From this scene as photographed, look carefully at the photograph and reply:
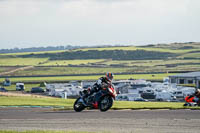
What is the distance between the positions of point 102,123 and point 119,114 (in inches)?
136

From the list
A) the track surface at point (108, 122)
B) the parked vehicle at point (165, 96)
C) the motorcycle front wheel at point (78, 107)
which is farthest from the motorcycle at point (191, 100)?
the parked vehicle at point (165, 96)

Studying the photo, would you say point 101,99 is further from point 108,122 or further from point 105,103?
point 108,122

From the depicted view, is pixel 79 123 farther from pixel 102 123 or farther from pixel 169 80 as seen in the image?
pixel 169 80

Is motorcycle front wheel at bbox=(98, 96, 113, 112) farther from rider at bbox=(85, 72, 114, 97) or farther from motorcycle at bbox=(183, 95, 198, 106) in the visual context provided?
motorcycle at bbox=(183, 95, 198, 106)

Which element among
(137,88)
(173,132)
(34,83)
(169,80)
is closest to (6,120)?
(173,132)

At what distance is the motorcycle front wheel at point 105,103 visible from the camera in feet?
77.2

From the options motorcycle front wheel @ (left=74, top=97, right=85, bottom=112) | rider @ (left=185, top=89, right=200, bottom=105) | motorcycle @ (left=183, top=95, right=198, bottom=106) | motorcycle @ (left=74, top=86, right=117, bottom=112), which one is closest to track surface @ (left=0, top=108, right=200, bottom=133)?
motorcycle @ (left=74, top=86, right=117, bottom=112)

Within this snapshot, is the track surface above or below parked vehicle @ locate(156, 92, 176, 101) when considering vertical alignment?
above

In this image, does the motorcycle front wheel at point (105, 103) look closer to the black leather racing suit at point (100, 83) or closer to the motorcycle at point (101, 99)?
the motorcycle at point (101, 99)

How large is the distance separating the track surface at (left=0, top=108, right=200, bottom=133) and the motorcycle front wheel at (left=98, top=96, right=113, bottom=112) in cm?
73

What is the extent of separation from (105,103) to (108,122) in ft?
13.3

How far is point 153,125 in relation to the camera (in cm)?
1878

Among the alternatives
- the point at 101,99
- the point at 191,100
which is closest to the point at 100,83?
the point at 101,99

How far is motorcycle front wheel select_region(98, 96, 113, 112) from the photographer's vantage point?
2352 cm
